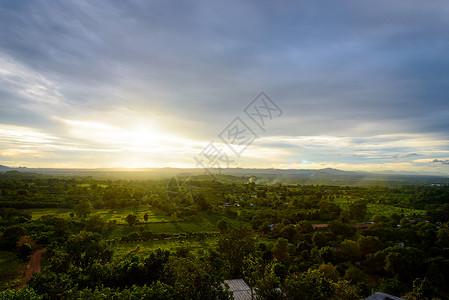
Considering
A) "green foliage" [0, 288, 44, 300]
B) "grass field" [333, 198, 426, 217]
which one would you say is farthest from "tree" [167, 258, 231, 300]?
"grass field" [333, 198, 426, 217]

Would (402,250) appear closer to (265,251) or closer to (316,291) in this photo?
(265,251)

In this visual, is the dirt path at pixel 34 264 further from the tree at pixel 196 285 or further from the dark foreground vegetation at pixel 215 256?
the tree at pixel 196 285

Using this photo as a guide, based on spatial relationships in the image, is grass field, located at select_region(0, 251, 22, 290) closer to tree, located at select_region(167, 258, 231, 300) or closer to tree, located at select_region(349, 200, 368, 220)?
tree, located at select_region(167, 258, 231, 300)

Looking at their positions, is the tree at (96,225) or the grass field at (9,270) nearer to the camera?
the grass field at (9,270)

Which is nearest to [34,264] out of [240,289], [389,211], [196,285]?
[240,289]

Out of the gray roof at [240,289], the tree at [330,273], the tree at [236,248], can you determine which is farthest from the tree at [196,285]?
the tree at [330,273]

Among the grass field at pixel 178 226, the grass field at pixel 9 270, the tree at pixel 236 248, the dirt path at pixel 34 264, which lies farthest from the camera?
the grass field at pixel 178 226

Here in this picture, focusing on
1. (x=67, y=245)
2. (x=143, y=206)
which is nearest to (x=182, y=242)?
(x=67, y=245)
